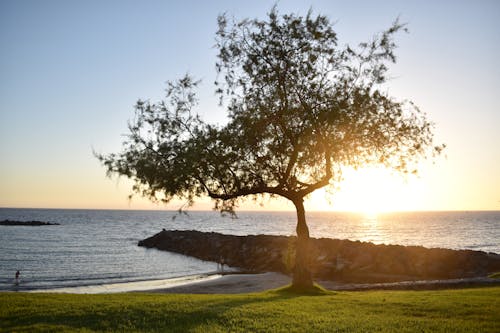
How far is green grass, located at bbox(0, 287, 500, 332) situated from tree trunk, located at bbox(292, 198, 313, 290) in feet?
14.4

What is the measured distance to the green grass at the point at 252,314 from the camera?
13.6m

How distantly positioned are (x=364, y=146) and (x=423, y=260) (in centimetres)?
2410

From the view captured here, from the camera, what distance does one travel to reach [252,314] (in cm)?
1562

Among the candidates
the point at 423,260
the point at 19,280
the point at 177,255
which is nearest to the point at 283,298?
the point at 423,260

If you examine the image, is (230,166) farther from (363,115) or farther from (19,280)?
(19,280)

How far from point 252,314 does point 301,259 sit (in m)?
9.27

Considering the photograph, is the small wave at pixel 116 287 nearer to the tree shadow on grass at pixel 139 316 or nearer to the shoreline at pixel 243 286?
the shoreline at pixel 243 286

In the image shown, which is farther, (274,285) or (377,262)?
(377,262)

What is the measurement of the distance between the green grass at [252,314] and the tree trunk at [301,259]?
4.37 meters

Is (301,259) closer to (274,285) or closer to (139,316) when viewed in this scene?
(139,316)

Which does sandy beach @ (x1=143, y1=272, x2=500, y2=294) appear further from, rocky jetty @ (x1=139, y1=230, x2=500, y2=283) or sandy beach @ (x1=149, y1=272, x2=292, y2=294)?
rocky jetty @ (x1=139, y1=230, x2=500, y2=283)

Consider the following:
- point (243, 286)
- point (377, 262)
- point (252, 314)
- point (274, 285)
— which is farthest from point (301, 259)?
point (377, 262)

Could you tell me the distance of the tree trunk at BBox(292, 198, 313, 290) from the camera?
24219mm

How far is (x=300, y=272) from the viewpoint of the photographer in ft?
80.0
